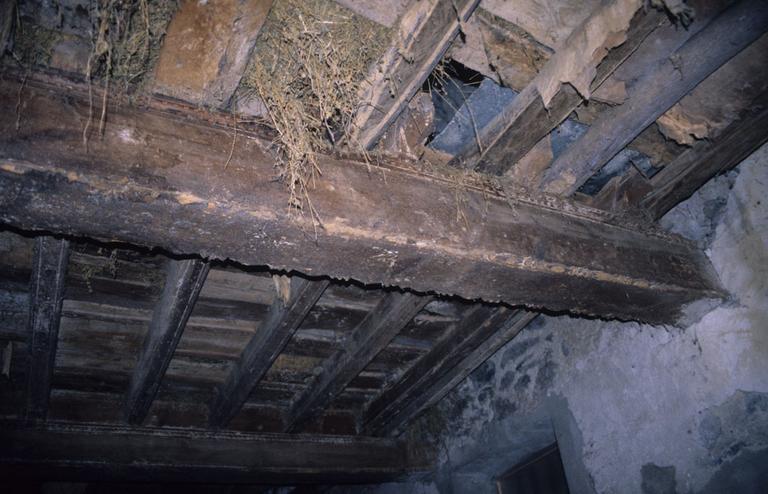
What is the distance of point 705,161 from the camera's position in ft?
5.50

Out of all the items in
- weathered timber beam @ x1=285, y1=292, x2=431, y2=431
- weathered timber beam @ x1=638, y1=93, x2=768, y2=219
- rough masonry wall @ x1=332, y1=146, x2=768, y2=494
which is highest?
weathered timber beam @ x1=638, y1=93, x2=768, y2=219

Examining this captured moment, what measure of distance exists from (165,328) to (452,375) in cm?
181

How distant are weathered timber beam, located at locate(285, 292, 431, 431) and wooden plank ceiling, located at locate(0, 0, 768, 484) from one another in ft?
0.05

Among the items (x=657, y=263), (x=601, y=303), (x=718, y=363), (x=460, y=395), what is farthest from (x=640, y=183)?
(x=460, y=395)

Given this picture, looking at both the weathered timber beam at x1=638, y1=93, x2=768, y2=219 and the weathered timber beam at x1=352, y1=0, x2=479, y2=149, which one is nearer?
the weathered timber beam at x1=352, y1=0, x2=479, y2=149

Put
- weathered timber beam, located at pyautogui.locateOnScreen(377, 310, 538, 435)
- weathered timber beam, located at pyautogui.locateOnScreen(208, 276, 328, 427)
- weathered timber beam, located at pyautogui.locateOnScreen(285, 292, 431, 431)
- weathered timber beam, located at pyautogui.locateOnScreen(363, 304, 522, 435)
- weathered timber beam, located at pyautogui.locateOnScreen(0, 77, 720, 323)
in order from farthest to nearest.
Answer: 1. weathered timber beam, located at pyautogui.locateOnScreen(377, 310, 538, 435)
2. weathered timber beam, located at pyautogui.locateOnScreen(363, 304, 522, 435)
3. weathered timber beam, located at pyautogui.locateOnScreen(285, 292, 431, 431)
4. weathered timber beam, located at pyautogui.locateOnScreen(208, 276, 328, 427)
5. weathered timber beam, located at pyautogui.locateOnScreen(0, 77, 720, 323)

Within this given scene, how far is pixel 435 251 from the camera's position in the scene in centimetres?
131

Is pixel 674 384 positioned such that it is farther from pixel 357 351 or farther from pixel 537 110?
pixel 357 351

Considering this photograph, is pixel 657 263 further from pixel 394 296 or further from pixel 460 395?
pixel 460 395

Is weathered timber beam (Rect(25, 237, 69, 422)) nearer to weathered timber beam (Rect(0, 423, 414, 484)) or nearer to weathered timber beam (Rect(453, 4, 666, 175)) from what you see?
weathered timber beam (Rect(0, 423, 414, 484))

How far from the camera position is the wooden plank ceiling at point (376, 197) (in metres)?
1.07

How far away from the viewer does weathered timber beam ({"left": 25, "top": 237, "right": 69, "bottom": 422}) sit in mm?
1481

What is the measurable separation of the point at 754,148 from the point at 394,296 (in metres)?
1.54

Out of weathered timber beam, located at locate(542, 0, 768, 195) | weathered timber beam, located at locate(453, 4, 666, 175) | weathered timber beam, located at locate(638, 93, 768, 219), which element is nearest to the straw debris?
weathered timber beam, located at locate(453, 4, 666, 175)
